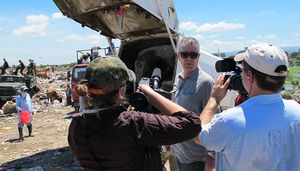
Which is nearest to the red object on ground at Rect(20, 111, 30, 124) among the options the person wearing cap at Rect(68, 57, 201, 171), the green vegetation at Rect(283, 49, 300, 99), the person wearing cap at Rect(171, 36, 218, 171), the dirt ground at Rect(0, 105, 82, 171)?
the dirt ground at Rect(0, 105, 82, 171)

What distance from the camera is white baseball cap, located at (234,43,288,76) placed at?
206cm

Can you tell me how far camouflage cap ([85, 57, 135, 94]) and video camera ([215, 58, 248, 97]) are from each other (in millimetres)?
658

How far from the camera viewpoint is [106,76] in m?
2.17

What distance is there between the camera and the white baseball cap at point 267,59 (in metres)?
2.06

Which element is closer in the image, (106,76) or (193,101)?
(106,76)

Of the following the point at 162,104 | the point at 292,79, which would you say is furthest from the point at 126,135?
the point at 292,79

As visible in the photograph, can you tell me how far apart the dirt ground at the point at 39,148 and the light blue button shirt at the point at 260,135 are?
19.6ft

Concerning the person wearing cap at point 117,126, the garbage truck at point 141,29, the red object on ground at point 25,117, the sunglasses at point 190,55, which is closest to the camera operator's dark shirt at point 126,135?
the person wearing cap at point 117,126

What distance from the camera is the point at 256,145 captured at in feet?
6.75

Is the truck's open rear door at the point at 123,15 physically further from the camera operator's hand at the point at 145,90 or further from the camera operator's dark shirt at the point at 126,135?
the camera operator's dark shirt at the point at 126,135

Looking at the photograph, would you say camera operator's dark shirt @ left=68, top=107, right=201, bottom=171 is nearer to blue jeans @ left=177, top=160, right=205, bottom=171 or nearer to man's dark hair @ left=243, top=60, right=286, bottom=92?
man's dark hair @ left=243, top=60, right=286, bottom=92

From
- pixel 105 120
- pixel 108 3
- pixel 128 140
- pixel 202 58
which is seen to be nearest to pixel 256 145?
pixel 128 140

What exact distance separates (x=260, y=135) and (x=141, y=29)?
5.44m

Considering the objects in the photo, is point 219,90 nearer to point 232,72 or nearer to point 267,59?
point 232,72
